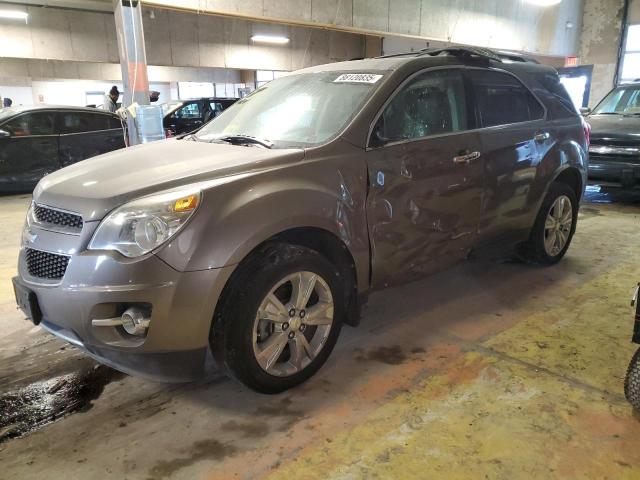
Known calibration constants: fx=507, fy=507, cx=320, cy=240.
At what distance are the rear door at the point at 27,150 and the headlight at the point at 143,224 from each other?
22.4 ft

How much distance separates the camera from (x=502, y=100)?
11.6 feet

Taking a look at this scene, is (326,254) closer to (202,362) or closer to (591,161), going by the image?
(202,362)

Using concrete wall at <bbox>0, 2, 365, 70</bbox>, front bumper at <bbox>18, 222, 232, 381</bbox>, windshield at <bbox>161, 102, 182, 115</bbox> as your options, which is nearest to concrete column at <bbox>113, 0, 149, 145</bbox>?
windshield at <bbox>161, 102, 182, 115</bbox>

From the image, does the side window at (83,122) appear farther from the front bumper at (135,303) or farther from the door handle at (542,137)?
the door handle at (542,137)

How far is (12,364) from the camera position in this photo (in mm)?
2881

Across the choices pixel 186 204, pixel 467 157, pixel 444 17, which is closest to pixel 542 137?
pixel 467 157

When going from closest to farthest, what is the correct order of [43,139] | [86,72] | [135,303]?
[135,303]
[43,139]
[86,72]

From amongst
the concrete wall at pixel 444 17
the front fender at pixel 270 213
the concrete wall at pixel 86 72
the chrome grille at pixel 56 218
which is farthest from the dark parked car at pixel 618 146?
the concrete wall at pixel 86 72

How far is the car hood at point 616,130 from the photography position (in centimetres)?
655

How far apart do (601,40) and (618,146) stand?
1198 centimetres

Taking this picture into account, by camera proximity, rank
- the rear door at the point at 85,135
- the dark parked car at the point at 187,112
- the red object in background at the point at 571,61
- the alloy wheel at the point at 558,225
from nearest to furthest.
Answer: the alloy wheel at the point at 558,225
the rear door at the point at 85,135
the dark parked car at the point at 187,112
the red object in background at the point at 571,61

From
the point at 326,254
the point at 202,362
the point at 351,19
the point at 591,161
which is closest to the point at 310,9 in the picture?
the point at 351,19

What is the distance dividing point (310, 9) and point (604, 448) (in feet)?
29.3

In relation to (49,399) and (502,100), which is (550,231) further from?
(49,399)
